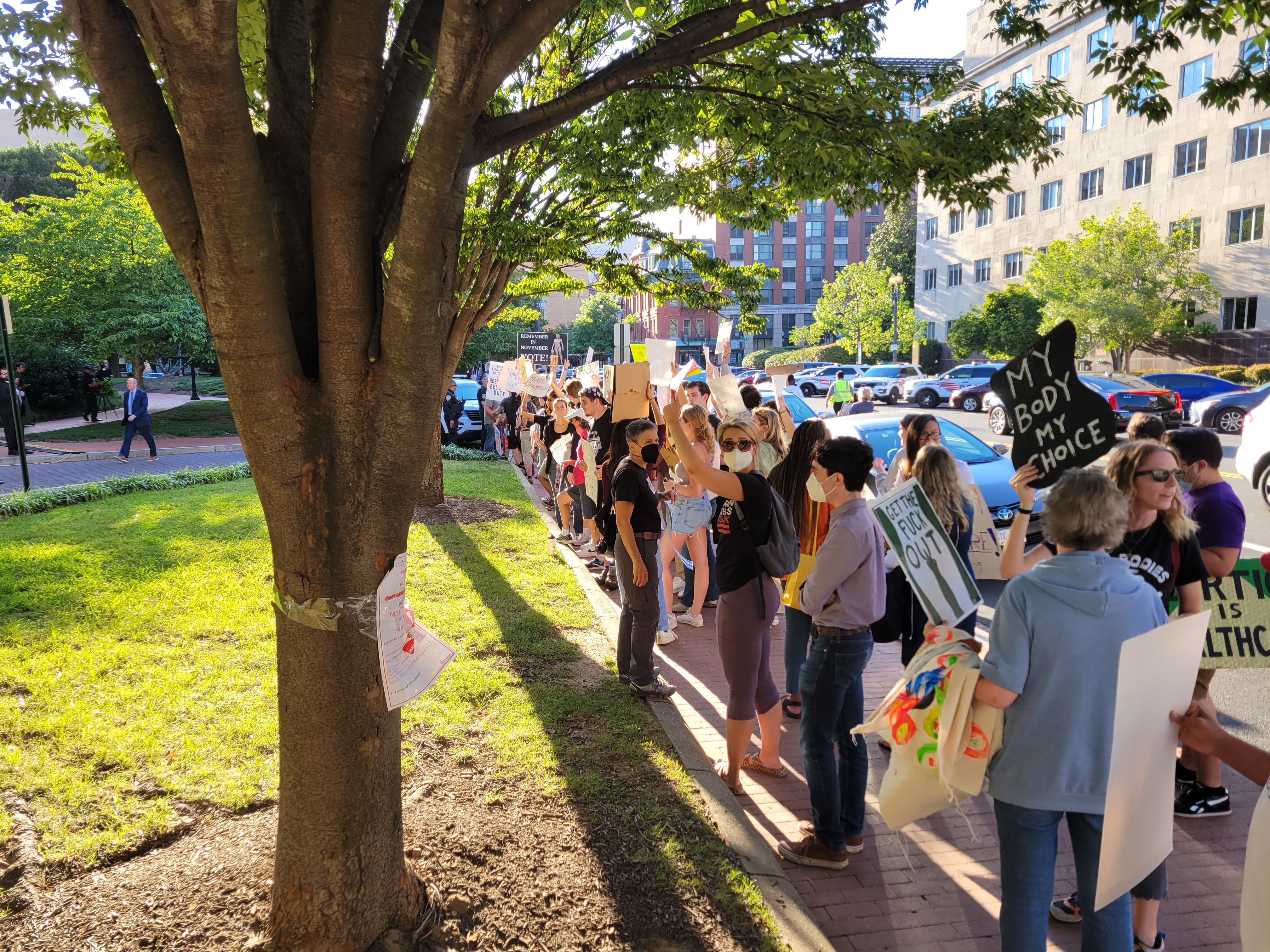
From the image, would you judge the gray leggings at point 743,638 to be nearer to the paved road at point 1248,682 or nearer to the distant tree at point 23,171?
the paved road at point 1248,682

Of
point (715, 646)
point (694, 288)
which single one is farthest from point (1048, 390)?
point (694, 288)

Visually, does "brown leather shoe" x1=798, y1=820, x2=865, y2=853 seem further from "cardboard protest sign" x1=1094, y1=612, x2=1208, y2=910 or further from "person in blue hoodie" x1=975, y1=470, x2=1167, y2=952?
"cardboard protest sign" x1=1094, y1=612, x2=1208, y2=910

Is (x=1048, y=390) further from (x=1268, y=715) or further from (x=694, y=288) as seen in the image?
→ (x=694, y=288)

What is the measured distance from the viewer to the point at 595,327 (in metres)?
90.6

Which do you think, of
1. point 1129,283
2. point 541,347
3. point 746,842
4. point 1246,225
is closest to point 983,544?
point 746,842

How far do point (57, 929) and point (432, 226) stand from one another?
310cm

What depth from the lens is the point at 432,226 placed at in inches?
109

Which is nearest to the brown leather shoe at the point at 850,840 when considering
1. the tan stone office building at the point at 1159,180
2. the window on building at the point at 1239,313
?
the tan stone office building at the point at 1159,180

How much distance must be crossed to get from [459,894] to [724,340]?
18.5 ft

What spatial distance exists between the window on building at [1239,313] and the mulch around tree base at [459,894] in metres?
43.3

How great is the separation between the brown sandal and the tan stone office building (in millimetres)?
31959

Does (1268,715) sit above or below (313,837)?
below

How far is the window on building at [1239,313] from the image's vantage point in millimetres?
37062

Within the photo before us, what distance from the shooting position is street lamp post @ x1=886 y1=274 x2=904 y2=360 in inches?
1846
